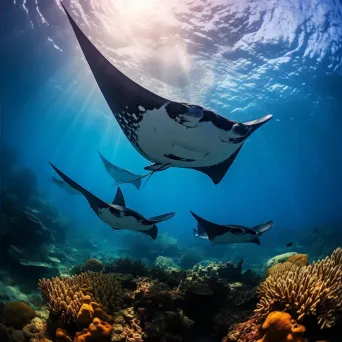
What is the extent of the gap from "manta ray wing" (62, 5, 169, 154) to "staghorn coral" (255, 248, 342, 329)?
A: 309 cm

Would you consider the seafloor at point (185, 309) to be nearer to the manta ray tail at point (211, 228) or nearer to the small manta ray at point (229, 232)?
the small manta ray at point (229, 232)

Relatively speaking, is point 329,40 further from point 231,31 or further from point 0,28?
point 0,28

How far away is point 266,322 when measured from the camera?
335cm

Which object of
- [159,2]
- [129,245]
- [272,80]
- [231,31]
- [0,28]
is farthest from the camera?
[129,245]

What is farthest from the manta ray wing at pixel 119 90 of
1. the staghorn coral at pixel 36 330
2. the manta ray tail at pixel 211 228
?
the staghorn coral at pixel 36 330

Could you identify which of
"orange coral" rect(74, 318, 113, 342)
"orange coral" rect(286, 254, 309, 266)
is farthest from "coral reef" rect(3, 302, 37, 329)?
"orange coral" rect(286, 254, 309, 266)

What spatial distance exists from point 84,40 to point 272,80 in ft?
61.3

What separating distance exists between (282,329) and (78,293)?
3030 mm

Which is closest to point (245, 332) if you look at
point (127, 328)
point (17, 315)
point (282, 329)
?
point (282, 329)

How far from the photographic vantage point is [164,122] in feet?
11.2

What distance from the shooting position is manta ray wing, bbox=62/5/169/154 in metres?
3.27

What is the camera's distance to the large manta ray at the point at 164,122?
10.6 ft

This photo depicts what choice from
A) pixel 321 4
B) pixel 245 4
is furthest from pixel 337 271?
pixel 321 4

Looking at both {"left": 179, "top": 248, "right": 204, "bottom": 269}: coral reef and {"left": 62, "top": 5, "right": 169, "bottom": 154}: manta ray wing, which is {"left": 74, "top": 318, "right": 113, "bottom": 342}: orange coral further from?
{"left": 179, "top": 248, "right": 204, "bottom": 269}: coral reef
